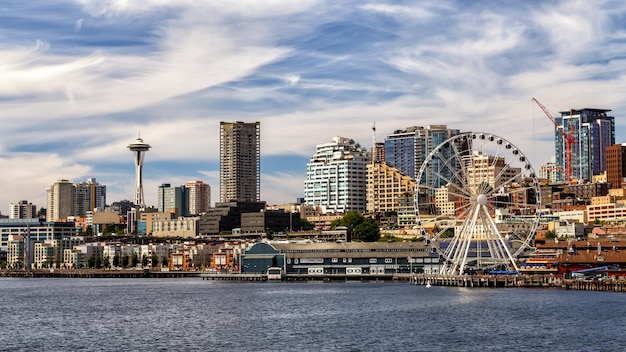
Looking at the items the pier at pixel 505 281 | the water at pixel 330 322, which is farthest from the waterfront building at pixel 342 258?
the water at pixel 330 322

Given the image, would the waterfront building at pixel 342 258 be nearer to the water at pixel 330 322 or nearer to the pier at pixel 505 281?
the pier at pixel 505 281

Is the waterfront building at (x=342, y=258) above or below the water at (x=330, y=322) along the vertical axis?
above

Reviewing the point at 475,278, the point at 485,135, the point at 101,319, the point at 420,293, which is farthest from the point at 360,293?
the point at 101,319

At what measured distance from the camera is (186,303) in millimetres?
115688

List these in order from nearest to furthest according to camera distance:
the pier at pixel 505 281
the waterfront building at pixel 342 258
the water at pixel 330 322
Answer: the water at pixel 330 322 → the pier at pixel 505 281 → the waterfront building at pixel 342 258

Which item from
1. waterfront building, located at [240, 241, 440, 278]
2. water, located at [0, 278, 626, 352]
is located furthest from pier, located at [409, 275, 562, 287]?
waterfront building, located at [240, 241, 440, 278]

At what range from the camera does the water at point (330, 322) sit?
233ft

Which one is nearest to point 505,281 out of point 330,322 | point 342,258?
point 342,258

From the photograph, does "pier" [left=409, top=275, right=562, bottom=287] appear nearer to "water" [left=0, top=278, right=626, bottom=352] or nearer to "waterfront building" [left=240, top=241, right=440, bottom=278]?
"water" [left=0, top=278, right=626, bottom=352]

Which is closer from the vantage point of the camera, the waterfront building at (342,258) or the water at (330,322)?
the water at (330,322)

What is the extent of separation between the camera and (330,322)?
86.2 metres

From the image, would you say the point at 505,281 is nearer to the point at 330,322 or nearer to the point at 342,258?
the point at 342,258

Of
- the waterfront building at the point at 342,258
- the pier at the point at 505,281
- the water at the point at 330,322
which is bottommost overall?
the water at the point at 330,322

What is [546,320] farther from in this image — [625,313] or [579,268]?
[579,268]
